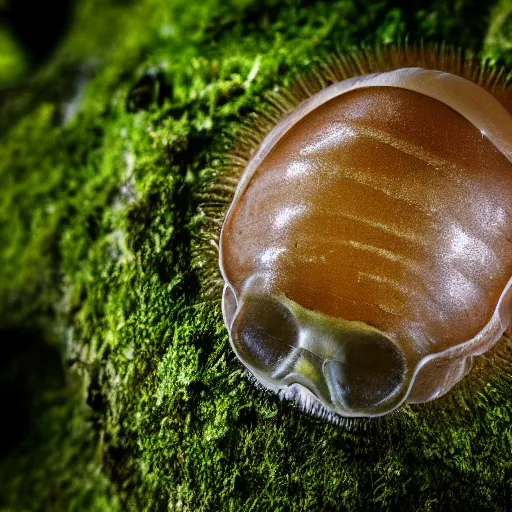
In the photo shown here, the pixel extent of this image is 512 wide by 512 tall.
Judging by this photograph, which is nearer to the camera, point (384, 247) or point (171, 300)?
point (384, 247)

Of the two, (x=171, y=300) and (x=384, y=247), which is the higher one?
(x=384, y=247)

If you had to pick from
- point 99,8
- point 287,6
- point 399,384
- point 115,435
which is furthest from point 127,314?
point 99,8

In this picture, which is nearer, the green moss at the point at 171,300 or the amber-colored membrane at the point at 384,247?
the amber-colored membrane at the point at 384,247

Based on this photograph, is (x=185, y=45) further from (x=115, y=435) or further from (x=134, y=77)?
(x=115, y=435)

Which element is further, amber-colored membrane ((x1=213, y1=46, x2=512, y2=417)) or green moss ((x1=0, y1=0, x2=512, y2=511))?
green moss ((x1=0, y1=0, x2=512, y2=511))
